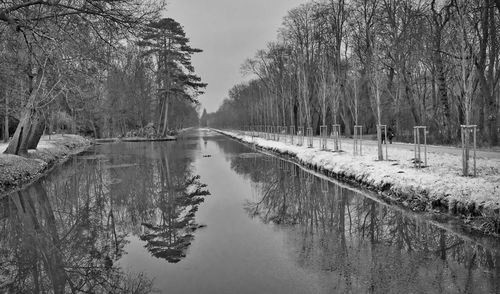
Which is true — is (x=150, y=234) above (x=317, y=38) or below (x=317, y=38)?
below

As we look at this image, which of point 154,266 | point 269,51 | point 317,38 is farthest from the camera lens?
point 269,51

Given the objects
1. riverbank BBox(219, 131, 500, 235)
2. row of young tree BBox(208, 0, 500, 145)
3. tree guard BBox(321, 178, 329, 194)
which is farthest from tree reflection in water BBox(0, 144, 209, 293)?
row of young tree BBox(208, 0, 500, 145)

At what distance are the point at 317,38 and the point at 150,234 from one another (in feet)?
89.1

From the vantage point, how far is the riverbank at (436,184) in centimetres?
776

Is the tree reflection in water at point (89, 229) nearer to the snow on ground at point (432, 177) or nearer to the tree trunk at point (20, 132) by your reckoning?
the tree trunk at point (20, 132)

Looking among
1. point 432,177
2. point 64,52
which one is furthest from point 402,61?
point 64,52

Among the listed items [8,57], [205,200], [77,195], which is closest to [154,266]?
[205,200]

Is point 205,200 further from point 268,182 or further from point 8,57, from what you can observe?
point 8,57

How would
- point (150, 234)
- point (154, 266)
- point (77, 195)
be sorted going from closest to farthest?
point (154, 266)
point (150, 234)
point (77, 195)

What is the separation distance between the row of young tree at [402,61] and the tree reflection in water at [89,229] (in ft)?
27.9

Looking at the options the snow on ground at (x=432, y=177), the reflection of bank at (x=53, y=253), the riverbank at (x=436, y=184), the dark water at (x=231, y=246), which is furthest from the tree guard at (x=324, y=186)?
the reflection of bank at (x=53, y=253)

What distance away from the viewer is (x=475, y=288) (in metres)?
4.95

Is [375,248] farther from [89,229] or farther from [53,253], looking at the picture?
[89,229]

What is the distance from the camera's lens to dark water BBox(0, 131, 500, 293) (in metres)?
5.27
